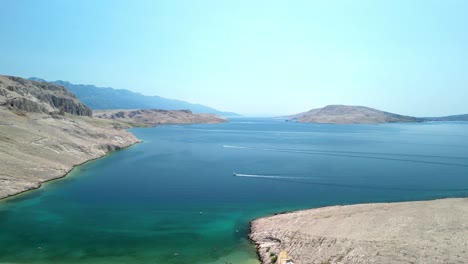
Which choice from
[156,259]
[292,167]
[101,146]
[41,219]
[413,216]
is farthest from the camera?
[101,146]

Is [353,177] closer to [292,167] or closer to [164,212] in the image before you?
[292,167]

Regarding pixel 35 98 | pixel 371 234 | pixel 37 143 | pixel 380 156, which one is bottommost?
pixel 371 234

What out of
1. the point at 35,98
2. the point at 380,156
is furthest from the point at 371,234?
the point at 35,98

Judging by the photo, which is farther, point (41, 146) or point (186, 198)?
point (41, 146)

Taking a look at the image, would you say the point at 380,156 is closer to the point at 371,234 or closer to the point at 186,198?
the point at 186,198

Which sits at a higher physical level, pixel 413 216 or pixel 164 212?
pixel 413 216

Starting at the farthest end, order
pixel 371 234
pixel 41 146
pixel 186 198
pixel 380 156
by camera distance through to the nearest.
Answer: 1. pixel 380 156
2. pixel 41 146
3. pixel 186 198
4. pixel 371 234

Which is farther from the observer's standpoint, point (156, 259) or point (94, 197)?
point (94, 197)

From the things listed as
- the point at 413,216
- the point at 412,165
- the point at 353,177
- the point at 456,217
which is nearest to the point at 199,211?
the point at 413,216
